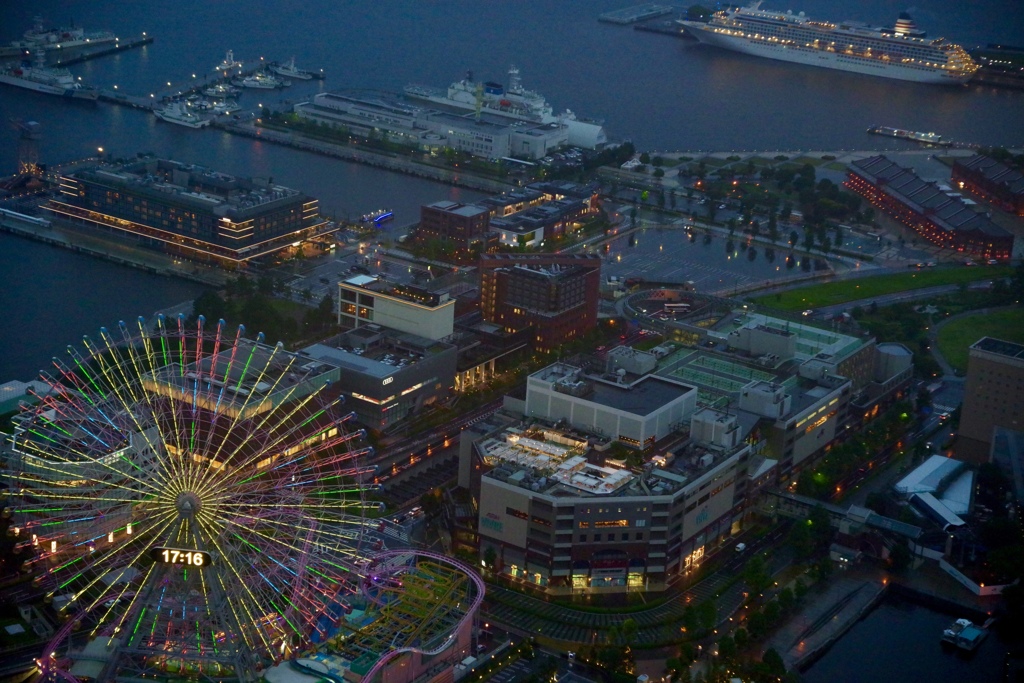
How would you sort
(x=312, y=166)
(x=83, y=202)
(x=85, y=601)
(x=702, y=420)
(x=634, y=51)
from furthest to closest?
(x=634, y=51), (x=312, y=166), (x=83, y=202), (x=702, y=420), (x=85, y=601)

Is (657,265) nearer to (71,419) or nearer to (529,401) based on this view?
(529,401)

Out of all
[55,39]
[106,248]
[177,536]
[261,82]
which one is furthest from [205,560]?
[55,39]

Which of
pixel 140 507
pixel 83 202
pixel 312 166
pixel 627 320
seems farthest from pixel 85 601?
pixel 312 166

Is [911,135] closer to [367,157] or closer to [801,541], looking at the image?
[367,157]

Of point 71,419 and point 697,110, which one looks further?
point 697,110

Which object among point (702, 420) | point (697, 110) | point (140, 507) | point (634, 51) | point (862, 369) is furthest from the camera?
point (634, 51)

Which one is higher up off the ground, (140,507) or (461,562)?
(140,507)
